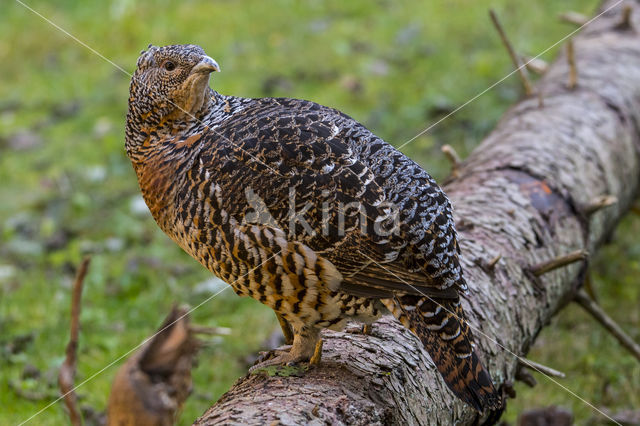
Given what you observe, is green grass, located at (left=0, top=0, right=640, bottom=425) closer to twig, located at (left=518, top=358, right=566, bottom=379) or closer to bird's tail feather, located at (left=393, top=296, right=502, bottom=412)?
twig, located at (left=518, top=358, right=566, bottom=379)

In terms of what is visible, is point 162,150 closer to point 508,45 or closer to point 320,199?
point 320,199

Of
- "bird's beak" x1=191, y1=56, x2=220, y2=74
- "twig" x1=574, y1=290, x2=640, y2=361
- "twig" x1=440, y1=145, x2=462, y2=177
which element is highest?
"bird's beak" x1=191, y1=56, x2=220, y2=74

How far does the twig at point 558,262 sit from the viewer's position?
346cm

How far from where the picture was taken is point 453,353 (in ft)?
9.48

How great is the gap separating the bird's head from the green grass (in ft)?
6.11

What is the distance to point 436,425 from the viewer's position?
2.98 meters

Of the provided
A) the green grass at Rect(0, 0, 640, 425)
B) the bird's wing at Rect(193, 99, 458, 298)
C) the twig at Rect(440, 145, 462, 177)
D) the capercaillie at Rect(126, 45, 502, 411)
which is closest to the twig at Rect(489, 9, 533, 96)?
the twig at Rect(440, 145, 462, 177)

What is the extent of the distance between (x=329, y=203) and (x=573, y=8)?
6.88 meters

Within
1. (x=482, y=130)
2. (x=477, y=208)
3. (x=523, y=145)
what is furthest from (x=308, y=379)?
(x=482, y=130)

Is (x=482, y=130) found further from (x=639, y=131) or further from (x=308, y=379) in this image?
(x=308, y=379)

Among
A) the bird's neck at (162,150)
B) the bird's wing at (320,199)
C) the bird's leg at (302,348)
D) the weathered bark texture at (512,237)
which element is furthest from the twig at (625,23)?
the bird's leg at (302,348)

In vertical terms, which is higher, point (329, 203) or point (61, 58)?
point (61, 58)

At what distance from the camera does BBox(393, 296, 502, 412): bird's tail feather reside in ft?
9.43

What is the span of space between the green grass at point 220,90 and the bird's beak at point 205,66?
207 centimetres
